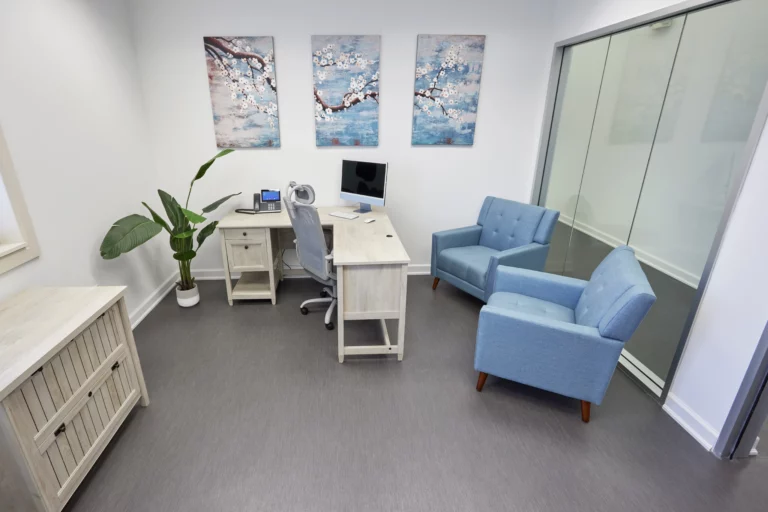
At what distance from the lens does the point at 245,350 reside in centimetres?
268

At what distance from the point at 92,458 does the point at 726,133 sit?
3.76 metres

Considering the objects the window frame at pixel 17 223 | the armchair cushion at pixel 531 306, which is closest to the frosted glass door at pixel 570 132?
the armchair cushion at pixel 531 306

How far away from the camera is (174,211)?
288 centimetres

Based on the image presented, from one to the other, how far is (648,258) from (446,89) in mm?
2234

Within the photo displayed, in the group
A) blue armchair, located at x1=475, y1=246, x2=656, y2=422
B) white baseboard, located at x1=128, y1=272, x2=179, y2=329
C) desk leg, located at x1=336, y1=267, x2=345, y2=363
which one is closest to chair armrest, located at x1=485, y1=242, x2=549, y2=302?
blue armchair, located at x1=475, y1=246, x2=656, y2=422

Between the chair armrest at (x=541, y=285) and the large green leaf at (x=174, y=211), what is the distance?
8.01 ft

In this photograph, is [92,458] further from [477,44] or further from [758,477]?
[477,44]

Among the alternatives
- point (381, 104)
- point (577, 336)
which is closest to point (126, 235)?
point (381, 104)

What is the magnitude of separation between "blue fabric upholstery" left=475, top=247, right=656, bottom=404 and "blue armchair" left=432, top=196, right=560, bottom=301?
28.5 inches

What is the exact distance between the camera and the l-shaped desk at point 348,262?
7.83 ft

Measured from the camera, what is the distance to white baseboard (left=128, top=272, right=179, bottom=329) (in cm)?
299

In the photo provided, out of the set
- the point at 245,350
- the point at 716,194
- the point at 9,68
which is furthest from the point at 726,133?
the point at 9,68

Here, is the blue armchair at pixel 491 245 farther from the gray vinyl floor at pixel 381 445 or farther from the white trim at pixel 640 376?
the white trim at pixel 640 376

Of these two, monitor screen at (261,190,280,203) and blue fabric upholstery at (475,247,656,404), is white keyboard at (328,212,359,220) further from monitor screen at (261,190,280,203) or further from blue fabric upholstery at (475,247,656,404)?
blue fabric upholstery at (475,247,656,404)
